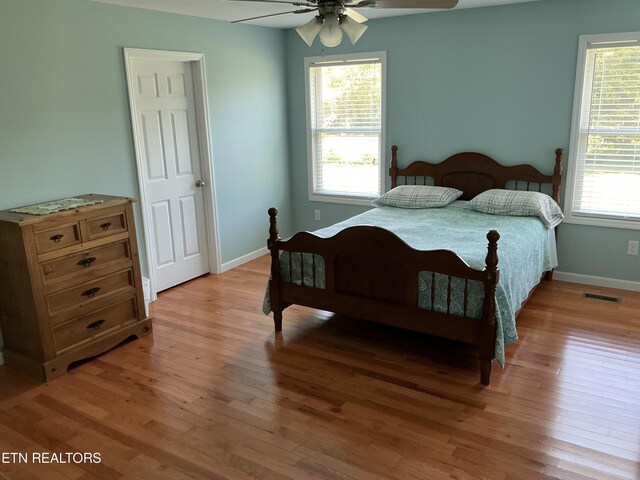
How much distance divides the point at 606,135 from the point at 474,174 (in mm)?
1092

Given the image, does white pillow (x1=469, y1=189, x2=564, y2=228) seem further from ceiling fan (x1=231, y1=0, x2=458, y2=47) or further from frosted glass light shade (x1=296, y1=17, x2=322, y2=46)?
frosted glass light shade (x1=296, y1=17, x2=322, y2=46)

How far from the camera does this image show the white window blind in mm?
4016

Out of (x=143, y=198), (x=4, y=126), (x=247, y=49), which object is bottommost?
(x=143, y=198)

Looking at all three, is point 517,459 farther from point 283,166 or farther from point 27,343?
point 283,166

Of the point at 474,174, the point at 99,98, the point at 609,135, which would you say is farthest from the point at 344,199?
the point at 99,98

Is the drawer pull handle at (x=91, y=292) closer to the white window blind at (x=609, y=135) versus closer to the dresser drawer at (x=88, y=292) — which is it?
the dresser drawer at (x=88, y=292)

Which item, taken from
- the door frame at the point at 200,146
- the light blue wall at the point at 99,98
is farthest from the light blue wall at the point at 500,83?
the door frame at the point at 200,146

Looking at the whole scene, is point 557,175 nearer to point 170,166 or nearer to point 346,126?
point 346,126

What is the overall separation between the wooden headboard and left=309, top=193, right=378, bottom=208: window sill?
38 cm

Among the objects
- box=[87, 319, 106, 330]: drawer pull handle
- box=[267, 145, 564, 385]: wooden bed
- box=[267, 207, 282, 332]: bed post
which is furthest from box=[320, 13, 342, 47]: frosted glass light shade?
box=[87, 319, 106, 330]: drawer pull handle

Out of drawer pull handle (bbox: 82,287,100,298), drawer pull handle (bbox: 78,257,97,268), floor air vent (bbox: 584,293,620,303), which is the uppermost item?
drawer pull handle (bbox: 78,257,97,268)

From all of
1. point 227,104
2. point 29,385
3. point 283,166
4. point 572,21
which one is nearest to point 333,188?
point 283,166

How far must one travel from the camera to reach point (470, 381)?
9.77ft

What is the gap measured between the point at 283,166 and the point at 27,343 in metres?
3.30
